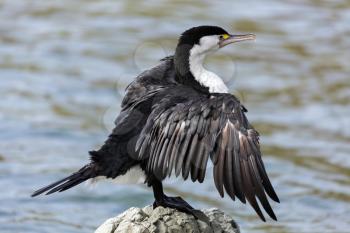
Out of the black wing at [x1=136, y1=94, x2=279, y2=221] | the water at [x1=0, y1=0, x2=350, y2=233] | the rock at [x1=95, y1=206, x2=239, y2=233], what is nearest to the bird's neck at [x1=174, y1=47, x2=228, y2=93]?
the black wing at [x1=136, y1=94, x2=279, y2=221]

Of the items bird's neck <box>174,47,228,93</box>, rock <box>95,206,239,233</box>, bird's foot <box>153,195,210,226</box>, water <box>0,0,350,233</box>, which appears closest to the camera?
rock <box>95,206,239,233</box>

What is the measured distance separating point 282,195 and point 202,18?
256 inches

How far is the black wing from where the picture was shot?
7.27m

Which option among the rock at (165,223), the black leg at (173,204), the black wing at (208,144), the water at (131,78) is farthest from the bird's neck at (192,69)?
the water at (131,78)

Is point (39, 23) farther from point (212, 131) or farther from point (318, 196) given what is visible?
point (212, 131)

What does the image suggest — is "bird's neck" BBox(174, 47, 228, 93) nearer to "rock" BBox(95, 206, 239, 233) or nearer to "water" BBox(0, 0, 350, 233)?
"rock" BBox(95, 206, 239, 233)

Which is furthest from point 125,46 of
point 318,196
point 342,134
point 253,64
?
point 318,196

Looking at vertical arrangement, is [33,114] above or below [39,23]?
below

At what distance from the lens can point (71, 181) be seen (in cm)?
794

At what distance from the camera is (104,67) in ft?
56.9

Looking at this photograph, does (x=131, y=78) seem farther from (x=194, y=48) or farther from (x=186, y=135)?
(x=186, y=135)

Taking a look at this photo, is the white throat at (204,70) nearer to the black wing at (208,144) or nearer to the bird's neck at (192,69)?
the bird's neck at (192,69)

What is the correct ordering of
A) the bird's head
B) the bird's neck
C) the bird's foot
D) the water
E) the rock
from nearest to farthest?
the rock < the bird's foot < the bird's neck < the bird's head < the water

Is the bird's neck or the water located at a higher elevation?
the bird's neck
